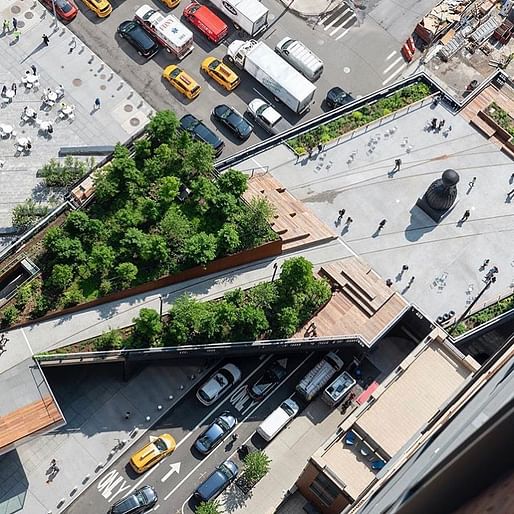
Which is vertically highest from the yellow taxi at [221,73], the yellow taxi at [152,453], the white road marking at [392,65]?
the yellow taxi at [221,73]

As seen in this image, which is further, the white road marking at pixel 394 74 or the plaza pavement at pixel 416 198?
the white road marking at pixel 394 74

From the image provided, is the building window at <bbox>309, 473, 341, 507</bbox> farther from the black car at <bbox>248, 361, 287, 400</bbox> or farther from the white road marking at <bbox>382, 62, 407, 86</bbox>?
the white road marking at <bbox>382, 62, 407, 86</bbox>

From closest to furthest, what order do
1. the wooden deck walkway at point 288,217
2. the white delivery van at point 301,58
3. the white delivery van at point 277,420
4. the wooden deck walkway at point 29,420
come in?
the wooden deck walkway at point 29,420 < the white delivery van at point 277,420 < the wooden deck walkway at point 288,217 < the white delivery van at point 301,58

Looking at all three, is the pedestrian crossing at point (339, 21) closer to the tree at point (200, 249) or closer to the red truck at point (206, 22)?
the red truck at point (206, 22)

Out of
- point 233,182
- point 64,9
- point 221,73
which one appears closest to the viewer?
point 233,182

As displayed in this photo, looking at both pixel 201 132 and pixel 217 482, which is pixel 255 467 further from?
pixel 201 132

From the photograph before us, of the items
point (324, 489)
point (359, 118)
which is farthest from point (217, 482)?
point (359, 118)

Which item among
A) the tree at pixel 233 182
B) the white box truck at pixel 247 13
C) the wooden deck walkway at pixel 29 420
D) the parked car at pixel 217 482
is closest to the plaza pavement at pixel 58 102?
the white box truck at pixel 247 13
